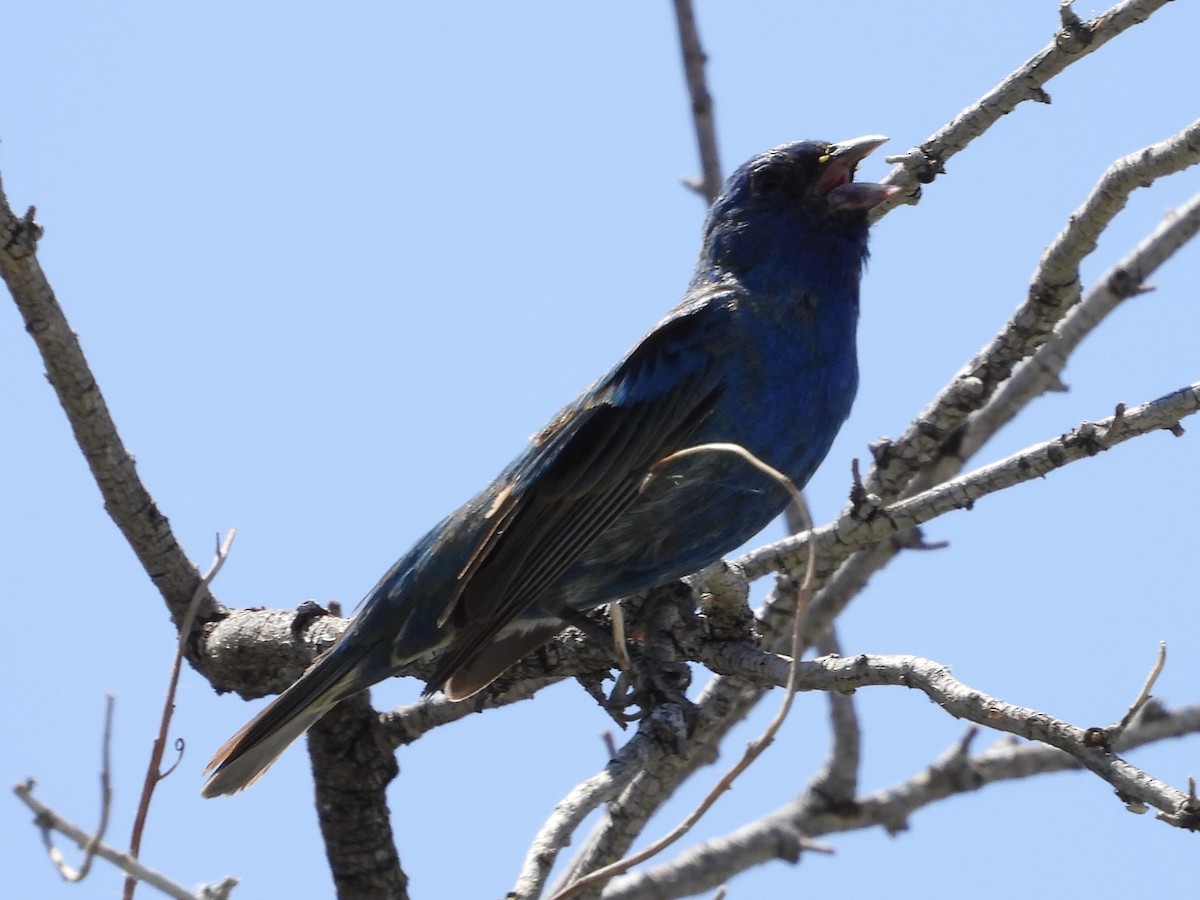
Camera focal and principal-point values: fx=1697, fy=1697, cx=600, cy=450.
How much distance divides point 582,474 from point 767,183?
4.77 ft

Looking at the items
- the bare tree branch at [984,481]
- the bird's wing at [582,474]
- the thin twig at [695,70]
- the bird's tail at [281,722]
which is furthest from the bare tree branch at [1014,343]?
the bird's tail at [281,722]

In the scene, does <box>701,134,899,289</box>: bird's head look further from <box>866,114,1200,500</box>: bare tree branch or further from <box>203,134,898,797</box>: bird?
<box>866,114,1200,500</box>: bare tree branch

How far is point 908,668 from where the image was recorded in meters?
3.75

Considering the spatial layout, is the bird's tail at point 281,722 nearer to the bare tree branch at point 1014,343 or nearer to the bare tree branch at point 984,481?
the bare tree branch at point 984,481

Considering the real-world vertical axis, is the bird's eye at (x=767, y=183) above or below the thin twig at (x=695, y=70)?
below

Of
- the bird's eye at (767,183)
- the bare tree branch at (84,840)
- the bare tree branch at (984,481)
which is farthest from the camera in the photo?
the bird's eye at (767,183)

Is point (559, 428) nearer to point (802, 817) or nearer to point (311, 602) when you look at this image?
point (311, 602)

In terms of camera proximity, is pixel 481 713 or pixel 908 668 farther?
pixel 481 713

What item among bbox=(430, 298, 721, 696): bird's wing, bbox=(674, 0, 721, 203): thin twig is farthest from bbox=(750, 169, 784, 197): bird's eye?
bbox=(430, 298, 721, 696): bird's wing

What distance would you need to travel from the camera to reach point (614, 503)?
4.93 metres

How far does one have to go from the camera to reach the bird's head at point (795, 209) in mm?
5578

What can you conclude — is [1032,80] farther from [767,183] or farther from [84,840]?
[84,840]

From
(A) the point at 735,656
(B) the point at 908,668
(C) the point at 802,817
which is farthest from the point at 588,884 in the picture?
(C) the point at 802,817

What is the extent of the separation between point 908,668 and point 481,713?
1.84 metres
